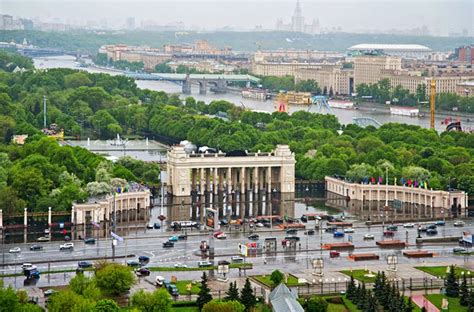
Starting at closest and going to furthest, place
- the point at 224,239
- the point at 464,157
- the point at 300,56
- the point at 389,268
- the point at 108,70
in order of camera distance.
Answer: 1. the point at 389,268
2. the point at 224,239
3. the point at 464,157
4. the point at 108,70
5. the point at 300,56

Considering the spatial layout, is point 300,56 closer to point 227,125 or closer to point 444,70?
point 444,70

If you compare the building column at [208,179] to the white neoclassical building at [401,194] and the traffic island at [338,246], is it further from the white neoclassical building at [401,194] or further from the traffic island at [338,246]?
the traffic island at [338,246]

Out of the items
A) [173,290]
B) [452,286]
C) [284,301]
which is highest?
[284,301]

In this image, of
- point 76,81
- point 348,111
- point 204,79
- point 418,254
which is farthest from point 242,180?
point 204,79

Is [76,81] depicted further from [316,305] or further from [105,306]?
Answer: [105,306]

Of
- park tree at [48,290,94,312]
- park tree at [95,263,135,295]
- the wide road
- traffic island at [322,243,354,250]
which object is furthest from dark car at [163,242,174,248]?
park tree at [48,290,94,312]

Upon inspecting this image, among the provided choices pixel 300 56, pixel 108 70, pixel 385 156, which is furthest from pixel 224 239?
pixel 300 56

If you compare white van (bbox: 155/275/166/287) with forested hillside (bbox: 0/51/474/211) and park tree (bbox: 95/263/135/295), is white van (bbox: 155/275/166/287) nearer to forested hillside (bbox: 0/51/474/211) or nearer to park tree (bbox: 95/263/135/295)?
park tree (bbox: 95/263/135/295)
